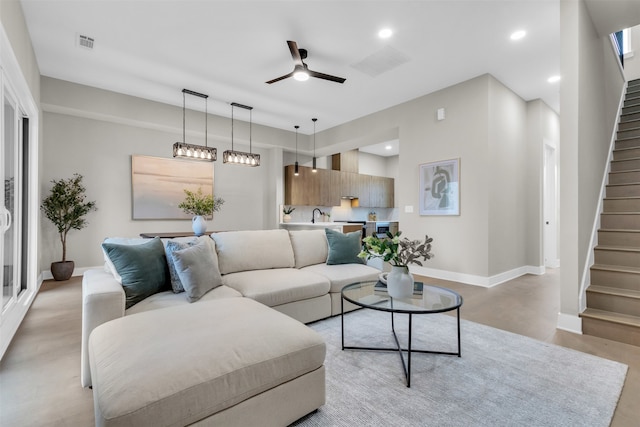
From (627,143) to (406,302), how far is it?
4.38m

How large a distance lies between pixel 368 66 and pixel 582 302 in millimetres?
3456

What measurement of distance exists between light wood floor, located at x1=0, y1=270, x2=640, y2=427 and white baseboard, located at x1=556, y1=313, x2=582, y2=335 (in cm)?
7

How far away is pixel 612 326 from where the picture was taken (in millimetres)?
2521

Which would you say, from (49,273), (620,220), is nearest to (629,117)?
(620,220)

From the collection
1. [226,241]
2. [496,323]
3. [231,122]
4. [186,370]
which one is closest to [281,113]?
[231,122]

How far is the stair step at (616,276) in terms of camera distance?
9.07 ft

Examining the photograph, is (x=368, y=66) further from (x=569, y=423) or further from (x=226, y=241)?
(x=569, y=423)

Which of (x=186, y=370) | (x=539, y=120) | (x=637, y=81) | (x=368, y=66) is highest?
(x=637, y=81)

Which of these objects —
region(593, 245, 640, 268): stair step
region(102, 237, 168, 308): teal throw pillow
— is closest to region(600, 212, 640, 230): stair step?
region(593, 245, 640, 268): stair step

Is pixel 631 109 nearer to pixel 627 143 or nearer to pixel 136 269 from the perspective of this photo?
pixel 627 143

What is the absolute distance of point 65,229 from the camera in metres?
4.64

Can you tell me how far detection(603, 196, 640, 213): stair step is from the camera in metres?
3.34

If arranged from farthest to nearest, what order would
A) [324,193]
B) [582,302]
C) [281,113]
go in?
[324,193] → [281,113] → [582,302]

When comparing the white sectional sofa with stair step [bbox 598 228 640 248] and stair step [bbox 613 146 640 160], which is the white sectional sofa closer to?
stair step [bbox 598 228 640 248]
